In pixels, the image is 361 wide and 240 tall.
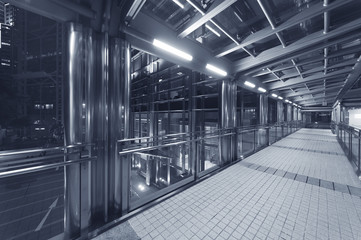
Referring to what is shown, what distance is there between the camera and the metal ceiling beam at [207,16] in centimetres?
229

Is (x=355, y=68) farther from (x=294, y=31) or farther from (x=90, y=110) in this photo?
(x=90, y=110)

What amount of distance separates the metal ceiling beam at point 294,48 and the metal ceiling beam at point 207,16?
8.11 feet

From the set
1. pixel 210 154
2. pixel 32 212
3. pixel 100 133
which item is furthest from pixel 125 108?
pixel 210 154

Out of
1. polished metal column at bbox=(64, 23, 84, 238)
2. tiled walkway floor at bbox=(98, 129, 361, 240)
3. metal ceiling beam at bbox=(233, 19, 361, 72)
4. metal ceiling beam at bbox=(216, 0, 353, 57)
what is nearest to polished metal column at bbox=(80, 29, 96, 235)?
polished metal column at bbox=(64, 23, 84, 238)

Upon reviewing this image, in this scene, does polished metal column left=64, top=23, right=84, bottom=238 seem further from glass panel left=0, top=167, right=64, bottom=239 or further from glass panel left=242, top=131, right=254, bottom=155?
glass panel left=242, top=131, right=254, bottom=155

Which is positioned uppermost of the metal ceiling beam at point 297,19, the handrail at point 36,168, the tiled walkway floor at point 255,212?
the metal ceiling beam at point 297,19

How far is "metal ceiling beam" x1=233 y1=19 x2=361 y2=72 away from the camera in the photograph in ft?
10.4

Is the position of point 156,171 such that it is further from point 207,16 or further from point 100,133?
point 207,16

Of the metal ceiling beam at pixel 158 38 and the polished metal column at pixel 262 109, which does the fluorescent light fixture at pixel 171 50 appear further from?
the polished metal column at pixel 262 109

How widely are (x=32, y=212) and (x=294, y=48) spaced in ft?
43.1

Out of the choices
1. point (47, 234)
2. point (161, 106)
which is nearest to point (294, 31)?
point (161, 106)

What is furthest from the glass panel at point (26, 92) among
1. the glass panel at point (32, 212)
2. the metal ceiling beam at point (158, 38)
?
the metal ceiling beam at point (158, 38)

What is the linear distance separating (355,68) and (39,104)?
2732 cm

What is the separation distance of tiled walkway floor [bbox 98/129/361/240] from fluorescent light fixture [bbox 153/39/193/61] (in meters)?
2.77
